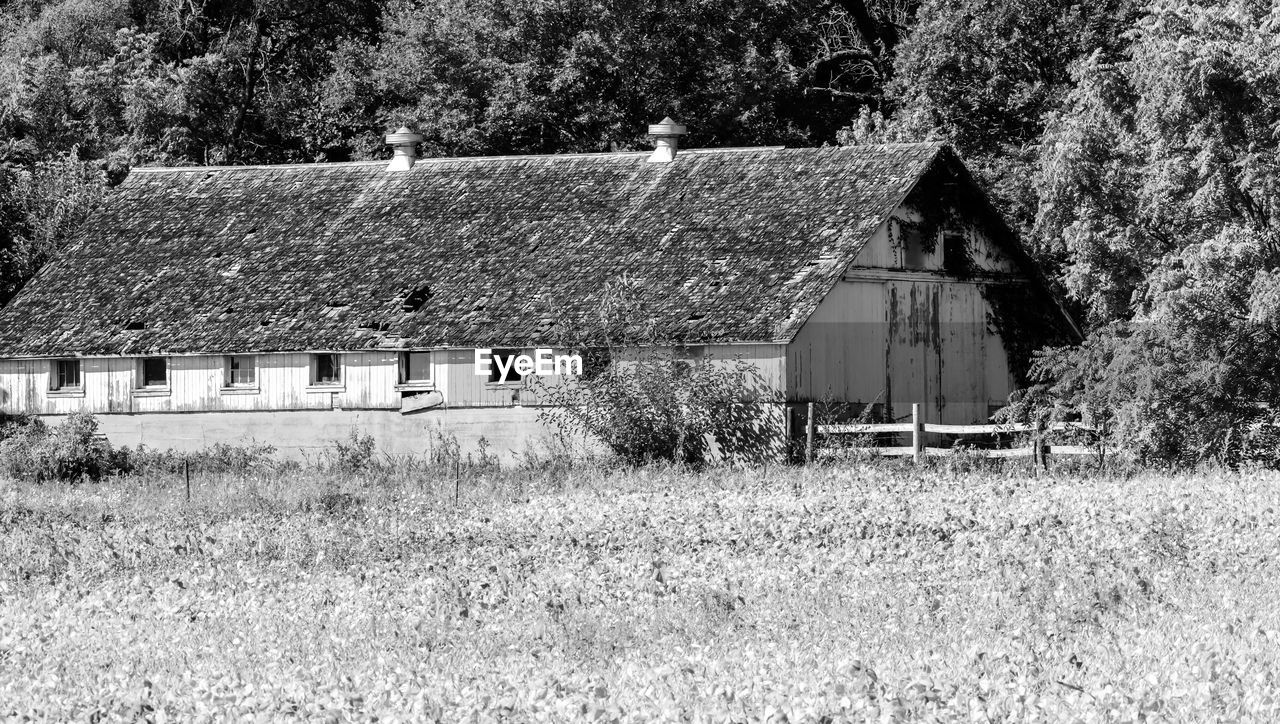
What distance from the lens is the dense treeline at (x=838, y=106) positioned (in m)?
26.4

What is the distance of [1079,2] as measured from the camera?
43344 mm

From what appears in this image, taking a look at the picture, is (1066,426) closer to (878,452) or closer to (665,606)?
(878,452)

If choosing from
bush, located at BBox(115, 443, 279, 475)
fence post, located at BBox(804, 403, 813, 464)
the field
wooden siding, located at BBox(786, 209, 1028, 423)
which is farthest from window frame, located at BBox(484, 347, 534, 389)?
the field

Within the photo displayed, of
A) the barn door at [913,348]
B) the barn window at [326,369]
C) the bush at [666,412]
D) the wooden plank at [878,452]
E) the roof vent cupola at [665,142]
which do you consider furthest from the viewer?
the roof vent cupola at [665,142]

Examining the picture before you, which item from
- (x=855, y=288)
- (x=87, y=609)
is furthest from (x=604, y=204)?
(x=87, y=609)

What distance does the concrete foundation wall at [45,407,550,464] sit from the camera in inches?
1307

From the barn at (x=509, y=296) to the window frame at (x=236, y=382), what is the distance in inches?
2.0

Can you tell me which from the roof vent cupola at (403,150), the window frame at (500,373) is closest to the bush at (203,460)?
the window frame at (500,373)

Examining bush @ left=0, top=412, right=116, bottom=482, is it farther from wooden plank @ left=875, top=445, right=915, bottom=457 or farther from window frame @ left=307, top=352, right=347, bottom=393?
wooden plank @ left=875, top=445, right=915, bottom=457

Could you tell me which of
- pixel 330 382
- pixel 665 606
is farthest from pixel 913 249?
pixel 665 606

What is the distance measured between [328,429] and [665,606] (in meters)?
22.7

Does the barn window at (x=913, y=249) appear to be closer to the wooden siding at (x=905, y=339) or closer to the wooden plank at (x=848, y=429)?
the wooden siding at (x=905, y=339)

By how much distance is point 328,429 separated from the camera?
34812 mm

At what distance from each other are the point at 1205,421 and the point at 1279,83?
5199 mm
